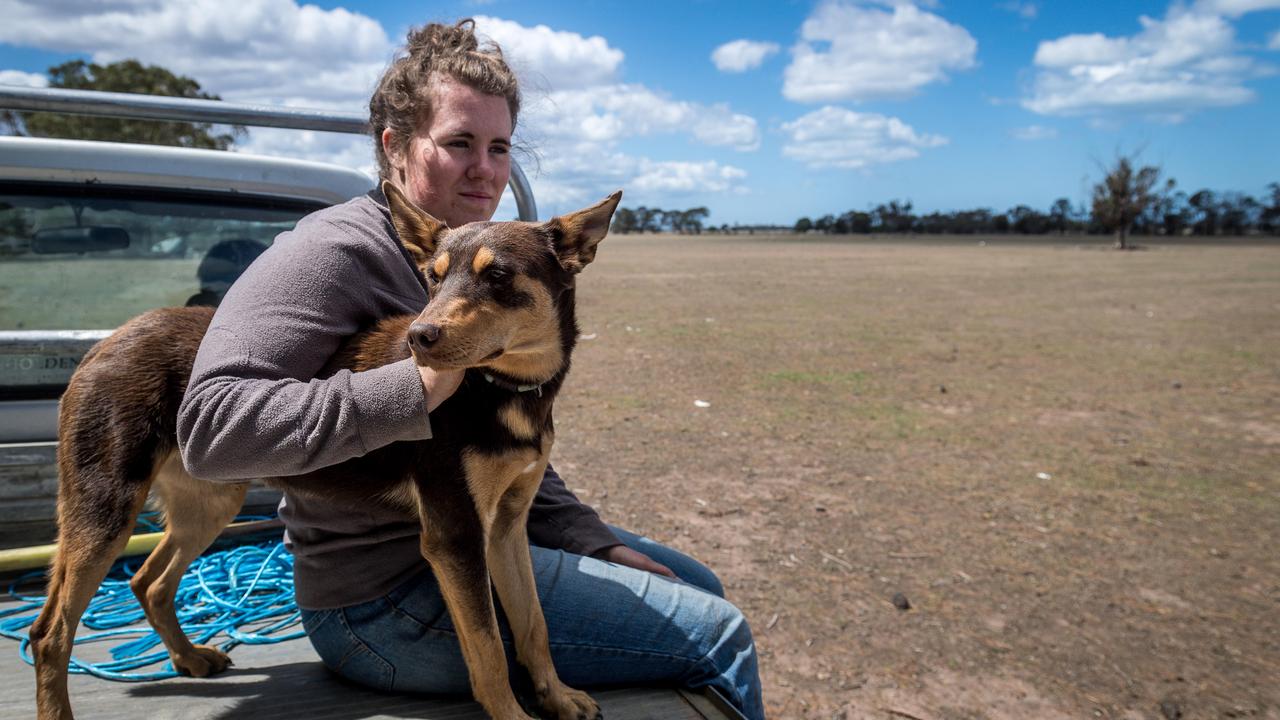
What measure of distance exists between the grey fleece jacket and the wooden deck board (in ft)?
0.97

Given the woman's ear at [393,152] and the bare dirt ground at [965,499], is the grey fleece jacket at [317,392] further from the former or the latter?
the bare dirt ground at [965,499]

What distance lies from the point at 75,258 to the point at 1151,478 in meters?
8.16

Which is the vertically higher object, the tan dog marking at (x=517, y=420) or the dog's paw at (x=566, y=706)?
the tan dog marking at (x=517, y=420)

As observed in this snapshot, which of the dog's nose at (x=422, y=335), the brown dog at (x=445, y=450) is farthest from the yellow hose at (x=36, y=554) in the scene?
the dog's nose at (x=422, y=335)

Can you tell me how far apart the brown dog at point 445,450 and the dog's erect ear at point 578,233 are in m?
0.04

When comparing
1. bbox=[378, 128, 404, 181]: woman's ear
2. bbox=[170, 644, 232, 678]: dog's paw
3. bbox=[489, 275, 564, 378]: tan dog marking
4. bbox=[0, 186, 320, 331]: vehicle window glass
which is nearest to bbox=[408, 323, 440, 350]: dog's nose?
bbox=[489, 275, 564, 378]: tan dog marking

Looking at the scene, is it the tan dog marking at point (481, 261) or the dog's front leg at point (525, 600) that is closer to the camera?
the tan dog marking at point (481, 261)

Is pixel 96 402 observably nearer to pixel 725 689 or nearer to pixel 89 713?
pixel 89 713

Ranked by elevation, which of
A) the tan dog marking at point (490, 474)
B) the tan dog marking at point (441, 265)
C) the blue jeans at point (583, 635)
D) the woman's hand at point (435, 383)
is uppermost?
the tan dog marking at point (441, 265)

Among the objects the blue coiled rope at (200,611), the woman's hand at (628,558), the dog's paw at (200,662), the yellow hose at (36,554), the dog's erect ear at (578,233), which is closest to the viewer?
the dog's erect ear at (578,233)

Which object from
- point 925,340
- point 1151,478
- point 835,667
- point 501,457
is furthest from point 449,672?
point 925,340

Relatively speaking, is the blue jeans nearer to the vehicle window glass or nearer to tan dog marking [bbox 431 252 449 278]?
tan dog marking [bbox 431 252 449 278]

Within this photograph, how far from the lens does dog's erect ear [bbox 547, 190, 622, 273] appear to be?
2.52m

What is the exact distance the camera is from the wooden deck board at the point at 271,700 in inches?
93.8
